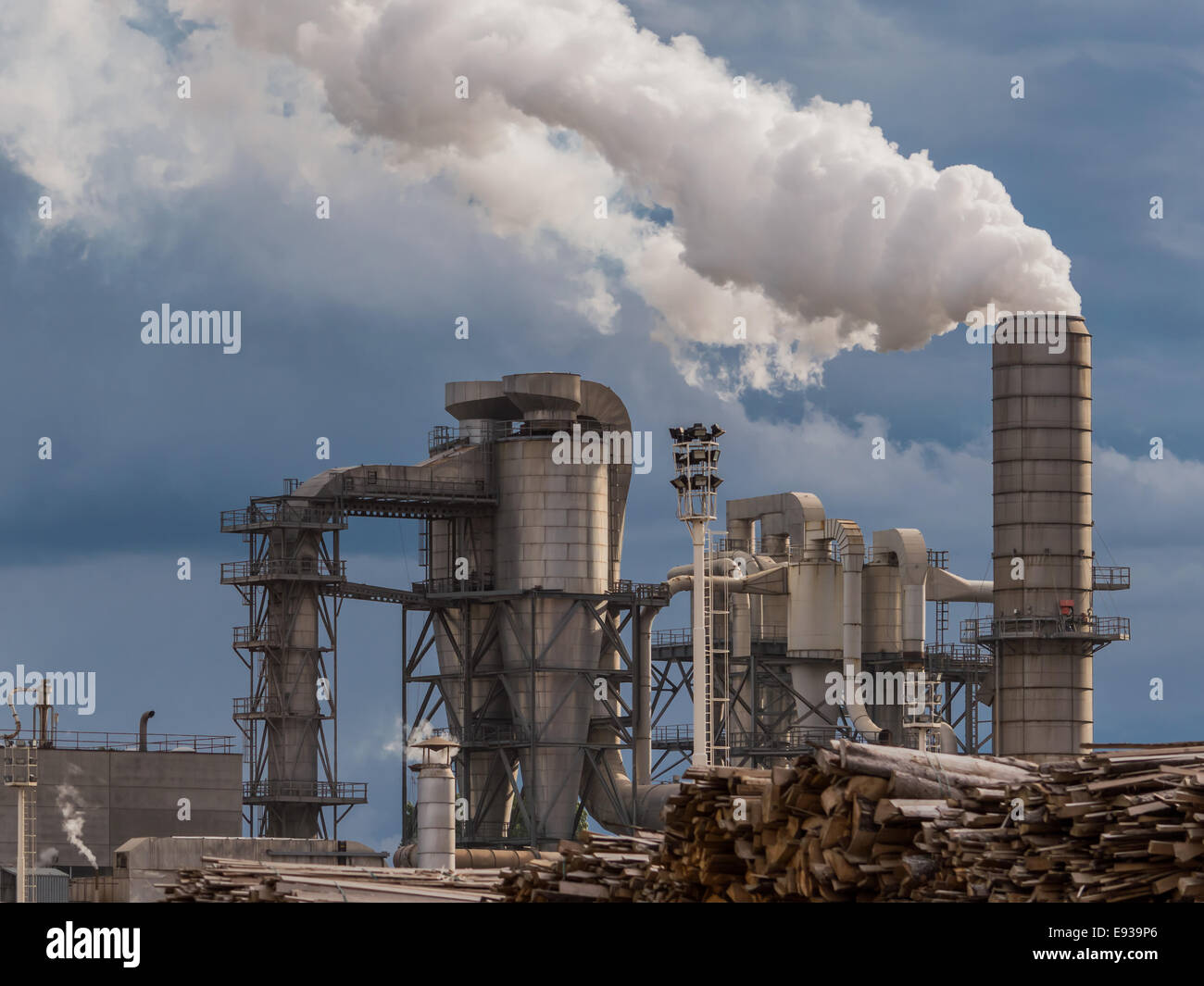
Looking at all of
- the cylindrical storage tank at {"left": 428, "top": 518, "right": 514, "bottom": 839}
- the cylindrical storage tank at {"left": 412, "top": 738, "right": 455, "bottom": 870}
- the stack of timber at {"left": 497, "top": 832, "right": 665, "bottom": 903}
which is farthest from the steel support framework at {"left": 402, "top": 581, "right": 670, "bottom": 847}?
the stack of timber at {"left": 497, "top": 832, "right": 665, "bottom": 903}

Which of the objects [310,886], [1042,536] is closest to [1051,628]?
[1042,536]

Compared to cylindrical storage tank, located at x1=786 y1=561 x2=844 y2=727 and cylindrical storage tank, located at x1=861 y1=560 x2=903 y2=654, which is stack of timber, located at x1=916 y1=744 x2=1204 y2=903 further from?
cylindrical storage tank, located at x1=861 y1=560 x2=903 y2=654

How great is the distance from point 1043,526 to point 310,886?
124ft

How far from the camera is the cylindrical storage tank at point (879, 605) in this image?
225ft

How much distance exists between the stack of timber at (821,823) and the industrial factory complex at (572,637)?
1306 inches

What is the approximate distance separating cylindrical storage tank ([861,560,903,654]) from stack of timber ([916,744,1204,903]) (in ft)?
172

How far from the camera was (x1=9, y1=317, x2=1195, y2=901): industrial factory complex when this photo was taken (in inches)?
2211

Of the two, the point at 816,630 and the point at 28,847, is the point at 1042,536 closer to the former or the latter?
the point at 816,630

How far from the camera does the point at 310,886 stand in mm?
23406

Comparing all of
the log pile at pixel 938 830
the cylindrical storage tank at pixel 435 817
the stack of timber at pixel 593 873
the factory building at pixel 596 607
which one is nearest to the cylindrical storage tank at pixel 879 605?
the factory building at pixel 596 607

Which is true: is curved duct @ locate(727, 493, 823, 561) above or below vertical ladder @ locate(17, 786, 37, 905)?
above
